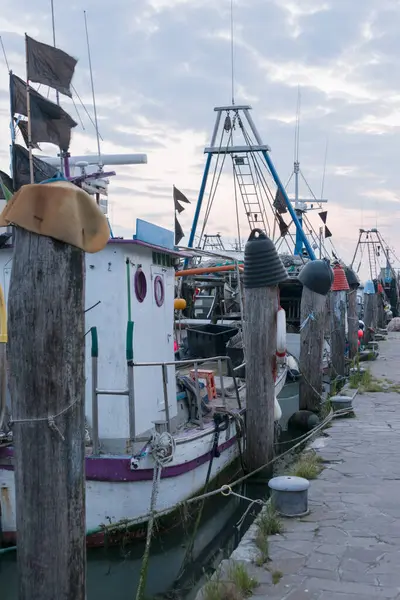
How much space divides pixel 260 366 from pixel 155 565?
282cm

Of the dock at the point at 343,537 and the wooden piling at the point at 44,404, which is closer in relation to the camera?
the wooden piling at the point at 44,404

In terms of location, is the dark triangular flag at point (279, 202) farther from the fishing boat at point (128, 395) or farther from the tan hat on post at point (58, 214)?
the tan hat on post at point (58, 214)

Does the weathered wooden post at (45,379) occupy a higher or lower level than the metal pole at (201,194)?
lower

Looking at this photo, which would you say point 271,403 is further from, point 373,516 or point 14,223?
point 14,223

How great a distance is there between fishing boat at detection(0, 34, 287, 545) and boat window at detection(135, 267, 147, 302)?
1 centimetres

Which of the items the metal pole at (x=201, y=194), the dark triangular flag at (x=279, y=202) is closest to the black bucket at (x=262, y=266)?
the dark triangular flag at (x=279, y=202)

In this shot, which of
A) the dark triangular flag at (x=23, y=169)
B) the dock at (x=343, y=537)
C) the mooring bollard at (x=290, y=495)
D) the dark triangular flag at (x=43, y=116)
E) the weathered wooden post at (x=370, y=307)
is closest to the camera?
the dock at (x=343, y=537)

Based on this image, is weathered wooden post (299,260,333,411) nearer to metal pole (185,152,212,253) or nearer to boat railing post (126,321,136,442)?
metal pole (185,152,212,253)

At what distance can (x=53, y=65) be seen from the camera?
6.76 meters

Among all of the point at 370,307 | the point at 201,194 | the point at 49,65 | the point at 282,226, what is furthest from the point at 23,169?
the point at 370,307

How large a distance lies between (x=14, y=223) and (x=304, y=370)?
32.1 ft

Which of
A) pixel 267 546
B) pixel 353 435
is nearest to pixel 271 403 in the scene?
pixel 353 435

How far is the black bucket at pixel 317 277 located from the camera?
41.5 ft

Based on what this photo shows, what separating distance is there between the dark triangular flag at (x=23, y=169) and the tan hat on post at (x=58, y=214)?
3520mm
